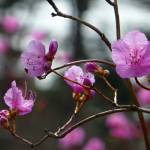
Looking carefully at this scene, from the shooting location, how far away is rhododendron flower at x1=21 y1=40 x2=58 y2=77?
4.66 ft

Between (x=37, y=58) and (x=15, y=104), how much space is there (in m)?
0.14

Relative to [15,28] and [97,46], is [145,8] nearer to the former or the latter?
[97,46]

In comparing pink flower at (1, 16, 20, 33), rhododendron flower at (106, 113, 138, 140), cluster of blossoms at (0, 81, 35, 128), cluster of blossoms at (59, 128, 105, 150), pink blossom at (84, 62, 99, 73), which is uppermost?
pink blossom at (84, 62, 99, 73)

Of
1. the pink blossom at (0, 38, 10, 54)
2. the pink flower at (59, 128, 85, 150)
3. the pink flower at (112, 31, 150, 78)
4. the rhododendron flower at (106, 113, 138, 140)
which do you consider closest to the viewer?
the pink flower at (112, 31, 150, 78)

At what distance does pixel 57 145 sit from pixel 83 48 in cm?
504

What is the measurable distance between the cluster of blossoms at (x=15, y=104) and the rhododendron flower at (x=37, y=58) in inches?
3.3

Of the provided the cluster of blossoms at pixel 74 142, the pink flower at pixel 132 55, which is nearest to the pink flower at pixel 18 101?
the pink flower at pixel 132 55

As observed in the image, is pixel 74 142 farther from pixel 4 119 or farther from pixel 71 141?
pixel 4 119

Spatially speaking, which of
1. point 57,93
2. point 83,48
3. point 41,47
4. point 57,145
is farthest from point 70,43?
point 41,47

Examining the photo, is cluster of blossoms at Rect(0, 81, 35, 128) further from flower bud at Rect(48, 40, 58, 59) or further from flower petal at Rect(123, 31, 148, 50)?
flower petal at Rect(123, 31, 148, 50)

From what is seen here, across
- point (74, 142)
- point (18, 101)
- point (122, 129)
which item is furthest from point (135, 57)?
point (74, 142)

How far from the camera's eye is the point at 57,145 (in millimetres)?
6000

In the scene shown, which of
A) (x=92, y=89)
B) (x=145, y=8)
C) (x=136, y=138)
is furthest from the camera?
(x=145, y=8)

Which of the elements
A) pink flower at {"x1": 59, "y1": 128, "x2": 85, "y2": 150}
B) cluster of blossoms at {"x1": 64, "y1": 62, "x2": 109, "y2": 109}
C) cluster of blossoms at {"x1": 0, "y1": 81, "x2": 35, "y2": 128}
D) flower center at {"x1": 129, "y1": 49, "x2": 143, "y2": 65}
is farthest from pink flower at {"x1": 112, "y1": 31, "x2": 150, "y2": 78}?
pink flower at {"x1": 59, "y1": 128, "x2": 85, "y2": 150}
